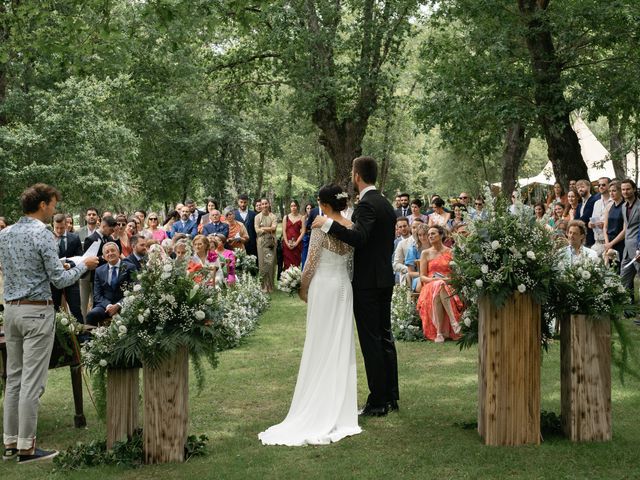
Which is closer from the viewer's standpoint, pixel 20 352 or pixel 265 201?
pixel 20 352

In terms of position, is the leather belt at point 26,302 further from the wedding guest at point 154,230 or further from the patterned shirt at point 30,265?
the wedding guest at point 154,230

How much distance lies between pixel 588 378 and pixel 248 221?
14.7 meters

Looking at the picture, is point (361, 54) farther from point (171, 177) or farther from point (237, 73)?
point (171, 177)

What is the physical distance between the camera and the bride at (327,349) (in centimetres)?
760

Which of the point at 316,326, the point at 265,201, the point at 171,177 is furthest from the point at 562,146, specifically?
the point at 171,177

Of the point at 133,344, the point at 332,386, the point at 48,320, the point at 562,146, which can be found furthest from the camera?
the point at 562,146

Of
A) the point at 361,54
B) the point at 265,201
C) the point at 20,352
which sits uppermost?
the point at 361,54

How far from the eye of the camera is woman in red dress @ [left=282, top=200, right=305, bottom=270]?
21.1 metres

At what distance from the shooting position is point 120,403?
22.7 ft

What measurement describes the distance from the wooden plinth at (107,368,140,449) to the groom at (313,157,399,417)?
2.23 metres

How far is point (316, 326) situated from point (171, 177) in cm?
3051

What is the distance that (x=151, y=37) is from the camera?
90.7 ft

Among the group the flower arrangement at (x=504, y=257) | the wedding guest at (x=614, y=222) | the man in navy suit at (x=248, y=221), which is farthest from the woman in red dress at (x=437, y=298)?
the man in navy suit at (x=248, y=221)

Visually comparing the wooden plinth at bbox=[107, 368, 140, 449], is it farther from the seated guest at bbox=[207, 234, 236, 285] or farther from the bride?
the seated guest at bbox=[207, 234, 236, 285]
